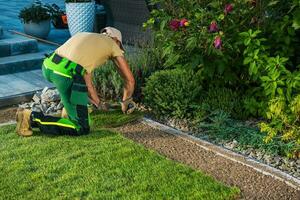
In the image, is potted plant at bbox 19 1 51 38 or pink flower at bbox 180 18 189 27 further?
potted plant at bbox 19 1 51 38

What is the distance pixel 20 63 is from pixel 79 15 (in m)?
1.93

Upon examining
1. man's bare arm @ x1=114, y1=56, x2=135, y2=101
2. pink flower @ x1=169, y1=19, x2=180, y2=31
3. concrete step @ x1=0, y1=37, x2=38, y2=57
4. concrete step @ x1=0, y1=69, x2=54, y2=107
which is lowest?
concrete step @ x1=0, y1=69, x2=54, y2=107

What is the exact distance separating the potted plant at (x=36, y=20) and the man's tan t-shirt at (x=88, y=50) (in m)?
4.54

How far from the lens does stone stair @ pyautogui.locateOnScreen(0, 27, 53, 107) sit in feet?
22.9

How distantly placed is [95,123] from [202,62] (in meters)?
1.36

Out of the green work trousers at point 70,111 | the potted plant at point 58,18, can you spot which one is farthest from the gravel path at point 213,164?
the potted plant at point 58,18

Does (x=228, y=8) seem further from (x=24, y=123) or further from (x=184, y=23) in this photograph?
(x=24, y=123)

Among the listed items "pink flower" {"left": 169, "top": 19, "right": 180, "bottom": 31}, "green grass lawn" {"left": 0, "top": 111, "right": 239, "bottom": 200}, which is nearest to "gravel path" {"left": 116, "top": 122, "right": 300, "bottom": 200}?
"green grass lawn" {"left": 0, "top": 111, "right": 239, "bottom": 200}

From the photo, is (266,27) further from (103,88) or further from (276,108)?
(103,88)

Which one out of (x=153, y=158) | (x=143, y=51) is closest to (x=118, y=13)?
(x=143, y=51)

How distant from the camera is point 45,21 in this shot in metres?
10.1

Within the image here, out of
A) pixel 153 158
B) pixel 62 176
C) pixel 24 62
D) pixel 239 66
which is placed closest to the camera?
pixel 62 176

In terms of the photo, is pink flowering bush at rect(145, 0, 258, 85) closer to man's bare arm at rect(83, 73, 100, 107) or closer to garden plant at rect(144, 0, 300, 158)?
garden plant at rect(144, 0, 300, 158)

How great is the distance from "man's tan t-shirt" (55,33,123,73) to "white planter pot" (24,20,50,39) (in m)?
4.59
